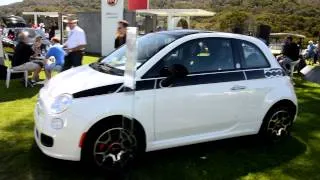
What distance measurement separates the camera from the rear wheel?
5004 millimetres

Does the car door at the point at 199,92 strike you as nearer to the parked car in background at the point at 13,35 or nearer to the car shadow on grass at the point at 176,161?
the car shadow on grass at the point at 176,161

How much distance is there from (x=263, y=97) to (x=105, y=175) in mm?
2488

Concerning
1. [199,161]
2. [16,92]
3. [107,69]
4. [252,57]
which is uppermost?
[252,57]

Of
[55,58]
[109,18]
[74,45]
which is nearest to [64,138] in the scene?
[74,45]

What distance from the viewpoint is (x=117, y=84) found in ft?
16.9

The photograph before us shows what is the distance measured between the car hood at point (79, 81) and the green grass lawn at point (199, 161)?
0.94 meters

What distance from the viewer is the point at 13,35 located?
70.6ft

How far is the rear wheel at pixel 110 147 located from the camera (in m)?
5.00

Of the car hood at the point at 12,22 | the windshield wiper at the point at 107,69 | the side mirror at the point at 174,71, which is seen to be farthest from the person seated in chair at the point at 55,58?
the car hood at the point at 12,22

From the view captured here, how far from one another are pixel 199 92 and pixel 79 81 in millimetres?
1493

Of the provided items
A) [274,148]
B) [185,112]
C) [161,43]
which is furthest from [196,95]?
[274,148]

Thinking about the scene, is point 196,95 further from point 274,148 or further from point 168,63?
point 274,148

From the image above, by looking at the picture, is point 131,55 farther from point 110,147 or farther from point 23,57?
point 23,57

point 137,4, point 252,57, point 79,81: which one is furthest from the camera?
point 137,4
